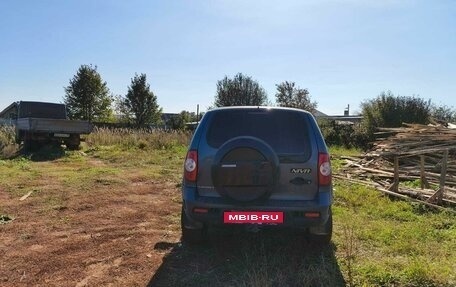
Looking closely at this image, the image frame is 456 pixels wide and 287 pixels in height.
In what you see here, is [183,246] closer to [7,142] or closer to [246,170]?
[246,170]

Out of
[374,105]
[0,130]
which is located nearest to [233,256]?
[0,130]

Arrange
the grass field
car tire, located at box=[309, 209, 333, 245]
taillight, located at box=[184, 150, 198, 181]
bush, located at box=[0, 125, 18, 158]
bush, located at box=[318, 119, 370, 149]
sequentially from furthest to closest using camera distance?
1. bush, located at box=[318, 119, 370, 149]
2. bush, located at box=[0, 125, 18, 158]
3. car tire, located at box=[309, 209, 333, 245]
4. taillight, located at box=[184, 150, 198, 181]
5. the grass field

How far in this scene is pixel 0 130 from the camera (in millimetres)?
20391

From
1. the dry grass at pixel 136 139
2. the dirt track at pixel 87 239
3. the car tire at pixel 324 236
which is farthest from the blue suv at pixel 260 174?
the dry grass at pixel 136 139

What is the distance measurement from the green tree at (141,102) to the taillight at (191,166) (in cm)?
4001

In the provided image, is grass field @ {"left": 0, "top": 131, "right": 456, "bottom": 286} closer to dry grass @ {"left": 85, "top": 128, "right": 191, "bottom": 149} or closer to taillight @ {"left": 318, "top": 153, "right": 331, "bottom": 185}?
taillight @ {"left": 318, "top": 153, "right": 331, "bottom": 185}

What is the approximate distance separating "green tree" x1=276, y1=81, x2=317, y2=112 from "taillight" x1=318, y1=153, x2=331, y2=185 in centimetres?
4276

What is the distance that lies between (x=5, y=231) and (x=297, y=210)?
14.2 feet

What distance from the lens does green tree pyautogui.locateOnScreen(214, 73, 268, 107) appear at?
51406 mm

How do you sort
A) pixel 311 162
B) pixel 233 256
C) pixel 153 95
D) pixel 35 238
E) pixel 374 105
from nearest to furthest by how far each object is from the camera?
pixel 311 162, pixel 233 256, pixel 35 238, pixel 374 105, pixel 153 95

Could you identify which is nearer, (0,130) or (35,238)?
(35,238)

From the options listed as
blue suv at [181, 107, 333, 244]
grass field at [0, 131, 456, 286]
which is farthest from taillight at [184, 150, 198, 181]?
grass field at [0, 131, 456, 286]

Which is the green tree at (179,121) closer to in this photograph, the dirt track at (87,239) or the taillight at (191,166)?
the dirt track at (87,239)

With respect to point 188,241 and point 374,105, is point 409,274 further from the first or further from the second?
point 374,105
